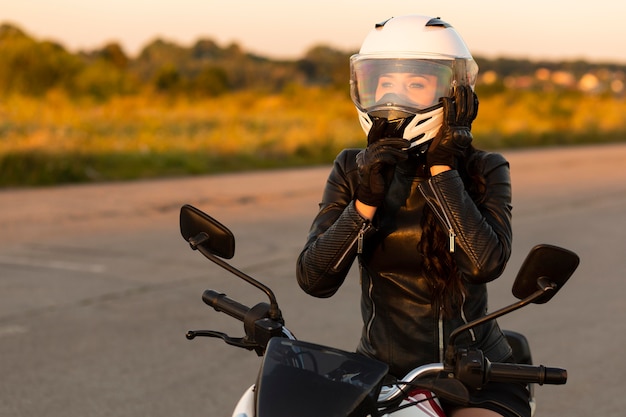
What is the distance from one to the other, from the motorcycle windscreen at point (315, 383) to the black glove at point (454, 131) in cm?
85

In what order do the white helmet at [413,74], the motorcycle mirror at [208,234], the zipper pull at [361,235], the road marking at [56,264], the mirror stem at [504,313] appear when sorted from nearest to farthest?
the mirror stem at [504,313] → the motorcycle mirror at [208,234] → the zipper pull at [361,235] → the white helmet at [413,74] → the road marking at [56,264]

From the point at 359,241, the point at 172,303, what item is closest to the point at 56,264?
the point at 172,303

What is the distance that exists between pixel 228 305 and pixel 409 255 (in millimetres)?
557

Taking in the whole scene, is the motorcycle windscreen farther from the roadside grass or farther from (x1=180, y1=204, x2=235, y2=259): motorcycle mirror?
the roadside grass

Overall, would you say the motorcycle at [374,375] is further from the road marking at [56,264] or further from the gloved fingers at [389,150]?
the road marking at [56,264]

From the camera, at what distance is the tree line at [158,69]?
37.8 metres

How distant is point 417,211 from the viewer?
3.05 m

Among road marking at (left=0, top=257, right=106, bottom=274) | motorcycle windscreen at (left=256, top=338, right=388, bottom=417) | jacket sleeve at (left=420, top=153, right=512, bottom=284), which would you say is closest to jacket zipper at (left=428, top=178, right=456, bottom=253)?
jacket sleeve at (left=420, top=153, right=512, bottom=284)

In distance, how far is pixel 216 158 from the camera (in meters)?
20.2

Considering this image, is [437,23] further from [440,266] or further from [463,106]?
[440,266]

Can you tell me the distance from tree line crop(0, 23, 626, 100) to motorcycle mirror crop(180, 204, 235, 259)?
3144 centimetres

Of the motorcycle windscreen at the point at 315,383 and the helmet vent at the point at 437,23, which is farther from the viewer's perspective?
the helmet vent at the point at 437,23

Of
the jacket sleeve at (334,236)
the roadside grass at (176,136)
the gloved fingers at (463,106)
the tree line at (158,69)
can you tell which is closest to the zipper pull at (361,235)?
the jacket sleeve at (334,236)

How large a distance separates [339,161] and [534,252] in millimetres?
913
